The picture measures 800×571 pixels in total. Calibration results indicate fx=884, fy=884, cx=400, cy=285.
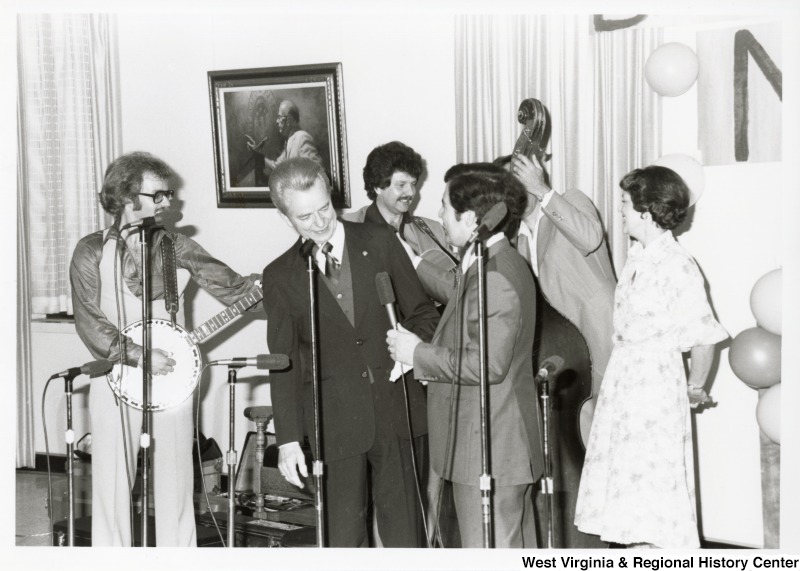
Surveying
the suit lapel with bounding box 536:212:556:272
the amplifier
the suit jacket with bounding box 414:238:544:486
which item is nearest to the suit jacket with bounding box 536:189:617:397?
the suit lapel with bounding box 536:212:556:272

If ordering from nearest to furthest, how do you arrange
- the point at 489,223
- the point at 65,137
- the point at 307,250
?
the point at 489,223, the point at 307,250, the point at 65,137

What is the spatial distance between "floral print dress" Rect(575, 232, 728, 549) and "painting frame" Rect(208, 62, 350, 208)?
216cm

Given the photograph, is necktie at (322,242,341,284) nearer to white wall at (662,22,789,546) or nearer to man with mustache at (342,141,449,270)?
man with mustache at (342,141,449,270)

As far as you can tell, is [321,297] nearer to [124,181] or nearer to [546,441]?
[546,441]

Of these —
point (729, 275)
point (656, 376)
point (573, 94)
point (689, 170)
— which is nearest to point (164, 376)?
point (656, 376)

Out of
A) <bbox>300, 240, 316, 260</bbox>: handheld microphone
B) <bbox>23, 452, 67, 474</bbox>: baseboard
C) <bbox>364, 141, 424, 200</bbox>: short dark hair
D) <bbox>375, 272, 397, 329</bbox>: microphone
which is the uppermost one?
<bbox>364, 141, 424, 200</bbox>: short dark hair

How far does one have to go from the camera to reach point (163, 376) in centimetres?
380

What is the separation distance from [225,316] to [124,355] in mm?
A: 517

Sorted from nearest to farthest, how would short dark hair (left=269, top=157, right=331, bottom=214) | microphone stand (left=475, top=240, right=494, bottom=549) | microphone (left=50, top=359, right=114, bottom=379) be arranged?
microphone stand (left=475, top=240, right=494, bottom=549) < short dark hair (left=269, top=157, right=331, bottom=214) < microphone (left=50, top=359, right=114, bottom=379)

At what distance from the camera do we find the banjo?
376 centimetres

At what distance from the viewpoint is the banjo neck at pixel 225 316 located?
4043 mm

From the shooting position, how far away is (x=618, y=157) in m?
4.20

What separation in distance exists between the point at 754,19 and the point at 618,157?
32.7 inches

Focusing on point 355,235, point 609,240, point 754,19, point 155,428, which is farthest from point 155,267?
point 754,19
